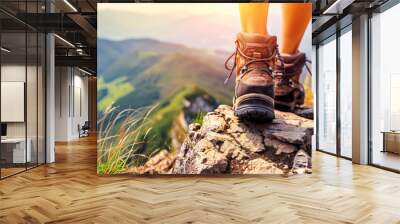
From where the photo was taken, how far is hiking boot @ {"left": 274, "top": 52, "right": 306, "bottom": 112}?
258 inches

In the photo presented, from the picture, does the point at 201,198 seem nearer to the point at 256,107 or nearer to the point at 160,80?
the point at 256,107

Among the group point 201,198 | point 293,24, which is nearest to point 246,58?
point 293,24

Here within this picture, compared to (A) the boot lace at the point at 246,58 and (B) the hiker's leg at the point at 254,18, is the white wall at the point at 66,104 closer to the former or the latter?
(A) the boot lace at the point at 246,58

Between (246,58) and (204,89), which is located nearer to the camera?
(246,58)

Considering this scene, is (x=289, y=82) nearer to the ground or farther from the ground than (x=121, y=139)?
farther from the ground

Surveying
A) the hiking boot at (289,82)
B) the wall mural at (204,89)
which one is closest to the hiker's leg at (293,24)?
the wall mural at (204,89)

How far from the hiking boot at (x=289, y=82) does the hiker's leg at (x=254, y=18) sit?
593mm

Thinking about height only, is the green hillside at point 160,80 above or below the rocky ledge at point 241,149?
above

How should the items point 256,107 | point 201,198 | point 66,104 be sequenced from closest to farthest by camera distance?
point 201,198 → point 256,107 → point 66,104

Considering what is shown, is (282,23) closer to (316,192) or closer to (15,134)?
(316,192)

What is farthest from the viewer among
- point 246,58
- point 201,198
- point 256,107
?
point 246,58

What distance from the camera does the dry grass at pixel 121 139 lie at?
6.47 metres

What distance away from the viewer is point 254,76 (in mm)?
6465

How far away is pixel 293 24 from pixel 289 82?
990 mm
